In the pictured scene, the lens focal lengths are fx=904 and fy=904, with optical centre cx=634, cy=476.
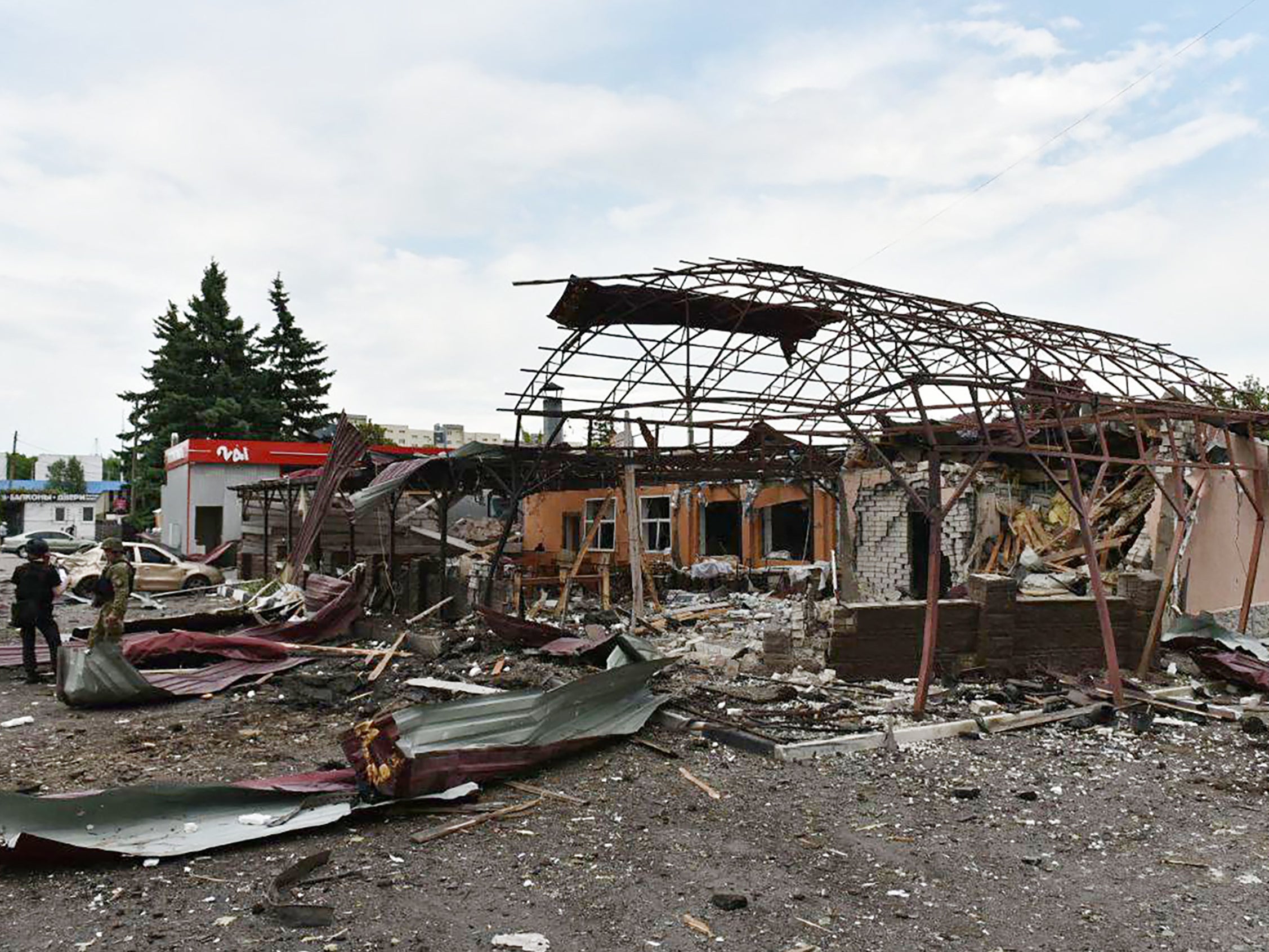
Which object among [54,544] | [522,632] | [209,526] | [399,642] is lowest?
[399,642]

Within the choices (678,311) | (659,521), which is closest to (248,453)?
(659,521)

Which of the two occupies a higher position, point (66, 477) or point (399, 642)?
point (66, 477)

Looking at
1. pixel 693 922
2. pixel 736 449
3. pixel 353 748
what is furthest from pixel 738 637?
pixel 693 922

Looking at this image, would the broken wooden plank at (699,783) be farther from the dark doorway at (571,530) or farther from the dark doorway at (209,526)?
the dark doorway at (209,526)

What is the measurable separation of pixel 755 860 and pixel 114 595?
8712 millimetres

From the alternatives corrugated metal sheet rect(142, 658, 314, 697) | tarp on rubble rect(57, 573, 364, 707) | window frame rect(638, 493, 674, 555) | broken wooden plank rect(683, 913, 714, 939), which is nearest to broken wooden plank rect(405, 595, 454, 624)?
tarp on rubble rect(57, 573, 364, 707)

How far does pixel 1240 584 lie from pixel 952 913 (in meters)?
11.2

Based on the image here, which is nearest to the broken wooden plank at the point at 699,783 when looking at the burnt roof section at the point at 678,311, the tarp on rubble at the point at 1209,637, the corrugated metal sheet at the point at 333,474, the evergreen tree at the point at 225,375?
the burnt roof section at the point at 678,311

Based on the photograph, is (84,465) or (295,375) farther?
(84,465)

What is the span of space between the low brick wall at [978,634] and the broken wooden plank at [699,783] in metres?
3.30

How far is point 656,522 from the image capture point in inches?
991

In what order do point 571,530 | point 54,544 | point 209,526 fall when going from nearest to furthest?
1. point 571,530
2. point 209,526
3. point 54,544

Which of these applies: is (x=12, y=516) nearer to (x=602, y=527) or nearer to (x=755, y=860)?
(x=602, y=527)

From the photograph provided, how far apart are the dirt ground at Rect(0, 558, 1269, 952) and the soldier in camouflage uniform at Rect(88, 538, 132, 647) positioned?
296 centimetres
